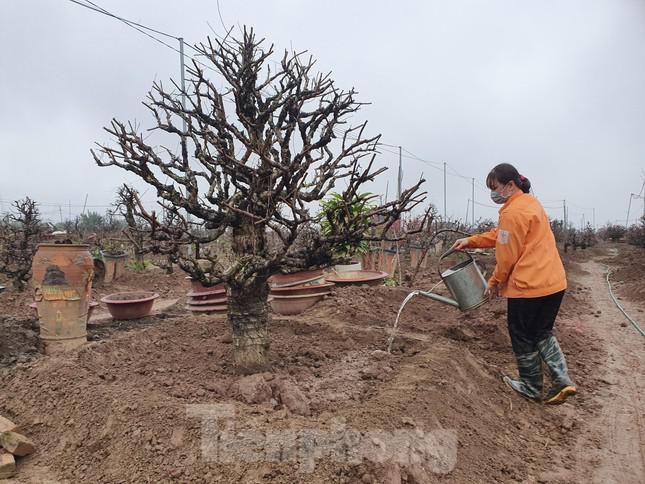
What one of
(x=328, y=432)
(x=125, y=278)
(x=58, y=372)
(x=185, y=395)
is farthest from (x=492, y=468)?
(x=125, y=278)

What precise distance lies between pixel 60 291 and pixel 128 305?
183 cm

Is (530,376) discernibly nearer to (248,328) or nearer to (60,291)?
(248,328)

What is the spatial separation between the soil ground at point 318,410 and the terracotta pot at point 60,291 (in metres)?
0.25

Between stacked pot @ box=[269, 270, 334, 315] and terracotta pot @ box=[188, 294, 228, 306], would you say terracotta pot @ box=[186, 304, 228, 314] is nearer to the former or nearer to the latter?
terracotta pot @ box=[188, 294, 228, 306]

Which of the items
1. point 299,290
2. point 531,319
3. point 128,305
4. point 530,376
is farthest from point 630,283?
point 128,305

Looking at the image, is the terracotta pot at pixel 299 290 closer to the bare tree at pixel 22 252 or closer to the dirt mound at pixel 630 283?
the bare tree at pixel 22 252

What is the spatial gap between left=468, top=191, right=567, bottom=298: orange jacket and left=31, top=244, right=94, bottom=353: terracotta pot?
387 centimetres

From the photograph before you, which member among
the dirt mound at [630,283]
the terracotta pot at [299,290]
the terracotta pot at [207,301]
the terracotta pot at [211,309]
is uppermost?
the terracotta pot at [299,290]

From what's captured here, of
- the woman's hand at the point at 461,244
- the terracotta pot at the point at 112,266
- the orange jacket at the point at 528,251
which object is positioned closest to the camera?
the orange jacket at the point at 528,251

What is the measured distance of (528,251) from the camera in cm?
317

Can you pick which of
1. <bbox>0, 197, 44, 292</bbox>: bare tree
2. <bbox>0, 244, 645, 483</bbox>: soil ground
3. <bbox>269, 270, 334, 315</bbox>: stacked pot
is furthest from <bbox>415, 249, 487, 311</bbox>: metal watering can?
<bbox>0, 197, 44, 292</bbox>: bare tree

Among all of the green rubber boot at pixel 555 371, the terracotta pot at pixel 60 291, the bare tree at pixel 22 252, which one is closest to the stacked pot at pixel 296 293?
the terracotta pot at pixel 60 291

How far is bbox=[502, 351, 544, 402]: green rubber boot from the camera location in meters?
3.37

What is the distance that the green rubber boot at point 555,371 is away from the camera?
321cm
